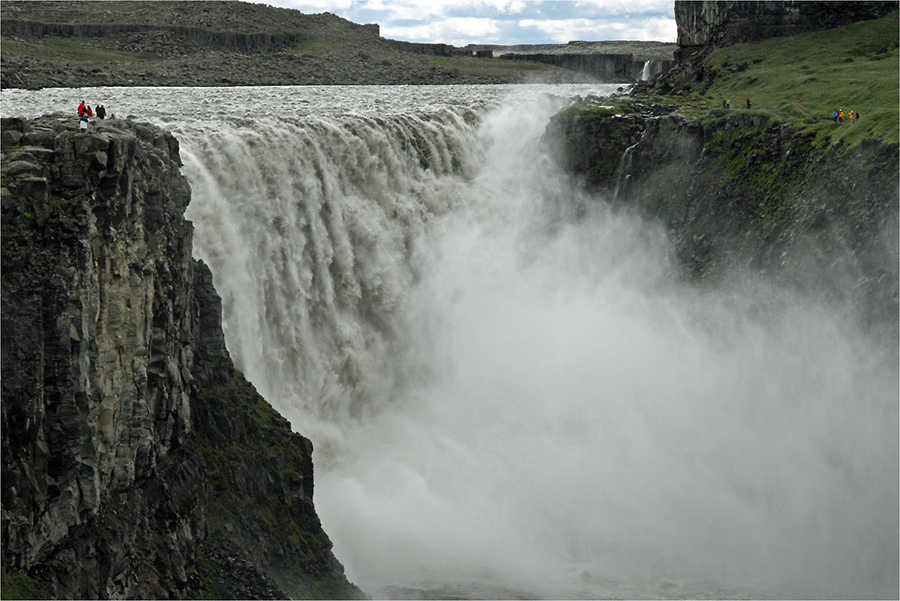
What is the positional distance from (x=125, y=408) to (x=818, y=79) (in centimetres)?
5561

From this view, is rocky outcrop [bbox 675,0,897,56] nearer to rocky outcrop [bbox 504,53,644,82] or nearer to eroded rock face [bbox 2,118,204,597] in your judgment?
rocky outcrop [bbox 504,53,644,82]

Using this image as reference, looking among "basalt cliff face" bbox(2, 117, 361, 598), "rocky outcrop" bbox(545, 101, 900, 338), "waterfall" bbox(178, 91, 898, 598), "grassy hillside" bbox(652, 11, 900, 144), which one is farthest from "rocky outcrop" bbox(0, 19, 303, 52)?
"basalt cliff face" bbox(2, 117, 361, 598)

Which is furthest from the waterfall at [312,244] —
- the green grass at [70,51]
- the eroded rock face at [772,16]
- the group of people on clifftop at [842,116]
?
the eroded rock face at [772,16]

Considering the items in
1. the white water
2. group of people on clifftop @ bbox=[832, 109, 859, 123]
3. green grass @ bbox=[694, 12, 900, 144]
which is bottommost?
the white water

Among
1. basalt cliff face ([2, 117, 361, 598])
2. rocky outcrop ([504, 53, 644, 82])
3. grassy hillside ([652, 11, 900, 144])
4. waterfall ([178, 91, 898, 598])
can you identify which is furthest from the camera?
rocky outcrop ([504, 53, 644, 82])

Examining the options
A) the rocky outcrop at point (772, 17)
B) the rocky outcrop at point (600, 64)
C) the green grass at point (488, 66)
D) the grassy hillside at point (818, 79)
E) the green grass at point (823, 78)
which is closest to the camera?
the green grass at point (823, 78)

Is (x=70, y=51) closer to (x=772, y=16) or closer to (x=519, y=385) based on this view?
(x=772, y=16)

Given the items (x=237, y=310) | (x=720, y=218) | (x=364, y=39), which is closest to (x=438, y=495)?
(x=237, y=310)

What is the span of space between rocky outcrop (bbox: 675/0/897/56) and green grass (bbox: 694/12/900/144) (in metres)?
1.71

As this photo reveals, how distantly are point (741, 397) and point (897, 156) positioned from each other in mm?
11291

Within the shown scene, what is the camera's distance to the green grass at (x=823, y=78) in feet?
153

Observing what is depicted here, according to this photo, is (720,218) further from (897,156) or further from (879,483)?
(879,483)

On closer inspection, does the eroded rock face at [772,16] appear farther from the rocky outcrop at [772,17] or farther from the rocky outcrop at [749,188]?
the rocky outcrop at [749,188]

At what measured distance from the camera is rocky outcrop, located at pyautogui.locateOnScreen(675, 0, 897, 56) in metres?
87.4
